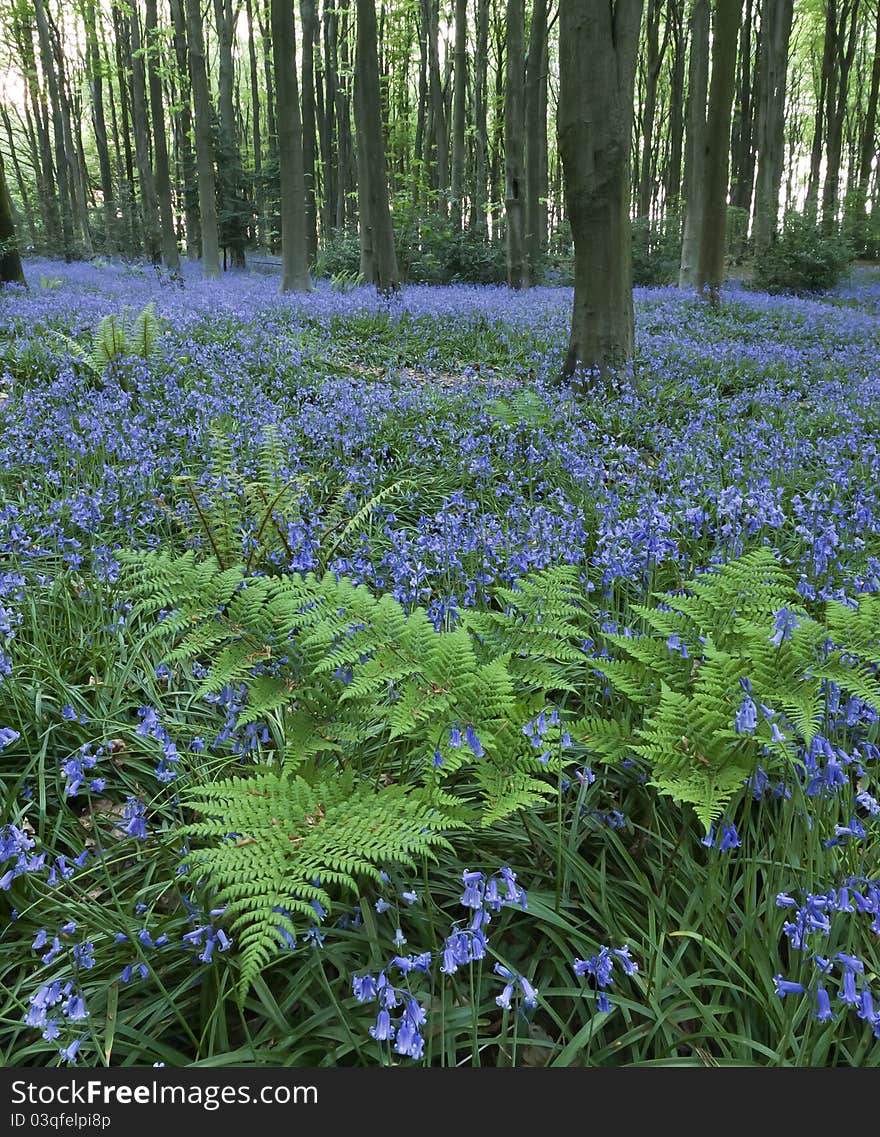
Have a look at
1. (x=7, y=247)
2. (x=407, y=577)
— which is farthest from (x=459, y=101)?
(x=407, y=577)

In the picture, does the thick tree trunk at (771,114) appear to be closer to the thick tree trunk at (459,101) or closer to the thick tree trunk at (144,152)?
the thick tree trunk at (459,101)

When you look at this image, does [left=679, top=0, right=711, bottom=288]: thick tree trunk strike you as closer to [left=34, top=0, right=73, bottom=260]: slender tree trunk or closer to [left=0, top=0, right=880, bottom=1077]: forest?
[left=0, top=0, right=880, bottom=1077]: forest

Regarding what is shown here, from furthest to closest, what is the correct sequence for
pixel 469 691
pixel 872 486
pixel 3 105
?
pixel 3 105 < pixel 872 486 < pixel 469 691

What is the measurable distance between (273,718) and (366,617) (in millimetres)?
662

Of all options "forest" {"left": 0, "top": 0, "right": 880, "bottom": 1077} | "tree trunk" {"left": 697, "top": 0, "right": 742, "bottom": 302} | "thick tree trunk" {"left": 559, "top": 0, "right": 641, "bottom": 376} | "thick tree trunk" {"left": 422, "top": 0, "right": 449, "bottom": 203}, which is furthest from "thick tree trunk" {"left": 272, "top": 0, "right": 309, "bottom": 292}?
"thick tree trunk" {"left": 422, "top": 0, "right": 449, "bottom": 203}

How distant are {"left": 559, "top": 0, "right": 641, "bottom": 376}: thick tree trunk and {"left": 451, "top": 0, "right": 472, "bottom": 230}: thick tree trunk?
15.3 meters

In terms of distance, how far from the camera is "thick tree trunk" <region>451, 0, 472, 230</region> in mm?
19281

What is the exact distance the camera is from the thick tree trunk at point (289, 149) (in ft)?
40.8

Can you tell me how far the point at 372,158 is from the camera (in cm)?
1388

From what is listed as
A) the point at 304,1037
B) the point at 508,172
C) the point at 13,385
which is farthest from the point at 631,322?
the point at 508,172

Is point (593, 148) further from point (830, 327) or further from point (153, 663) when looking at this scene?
point (830, 327)

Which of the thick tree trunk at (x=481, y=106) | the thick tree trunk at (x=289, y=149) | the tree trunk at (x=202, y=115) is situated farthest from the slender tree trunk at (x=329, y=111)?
the thick tree trunk at (x=289, y=149)

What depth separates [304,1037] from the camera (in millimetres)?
1729

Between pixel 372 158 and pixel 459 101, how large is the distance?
8495 mm
